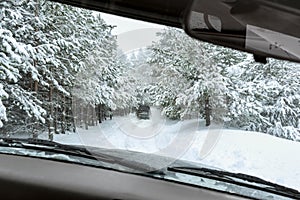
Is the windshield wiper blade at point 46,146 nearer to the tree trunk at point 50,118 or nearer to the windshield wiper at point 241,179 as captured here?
the tree trunk at point 50,118

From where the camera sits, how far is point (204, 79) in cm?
187

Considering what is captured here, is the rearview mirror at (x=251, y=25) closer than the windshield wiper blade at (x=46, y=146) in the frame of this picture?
Yes

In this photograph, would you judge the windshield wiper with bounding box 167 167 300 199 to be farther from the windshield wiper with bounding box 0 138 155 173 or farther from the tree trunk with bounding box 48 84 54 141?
the tree trunk with bounding box 48 84 54 141

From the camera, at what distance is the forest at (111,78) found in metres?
1.73

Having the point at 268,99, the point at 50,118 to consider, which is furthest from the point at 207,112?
the point at 50,118

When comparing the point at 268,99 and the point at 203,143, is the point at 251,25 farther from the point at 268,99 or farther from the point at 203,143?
the point at 203,143

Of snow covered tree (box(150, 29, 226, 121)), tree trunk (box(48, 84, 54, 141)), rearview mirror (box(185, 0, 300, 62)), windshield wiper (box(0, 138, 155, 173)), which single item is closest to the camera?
rearview mirror (box(185, 0, 300, 62))

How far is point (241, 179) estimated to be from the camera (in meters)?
1.77

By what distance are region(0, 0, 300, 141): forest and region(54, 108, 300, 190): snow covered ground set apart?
1.8 inches

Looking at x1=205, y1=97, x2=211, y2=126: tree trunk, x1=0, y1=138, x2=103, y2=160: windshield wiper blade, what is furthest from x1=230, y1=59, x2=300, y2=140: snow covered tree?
x1=0, y1=138, x2=103, y2=160: windshield wiper blade

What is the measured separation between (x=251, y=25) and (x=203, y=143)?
2.99ft

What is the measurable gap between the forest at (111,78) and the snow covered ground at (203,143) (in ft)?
0.15

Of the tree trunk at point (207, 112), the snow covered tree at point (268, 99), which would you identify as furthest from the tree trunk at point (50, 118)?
the snow covered tree at point (268, 99)

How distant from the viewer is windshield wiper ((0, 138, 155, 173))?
200 cm
